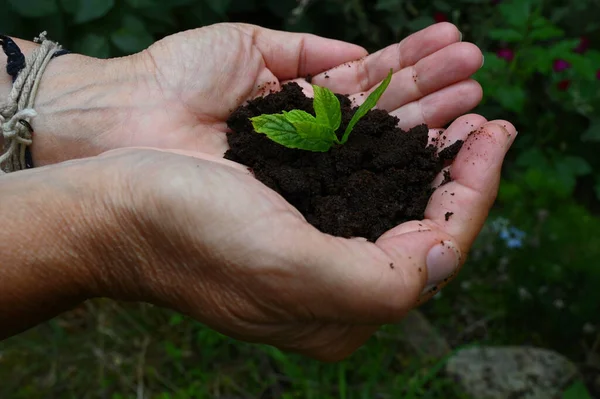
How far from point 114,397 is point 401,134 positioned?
5.63 feet

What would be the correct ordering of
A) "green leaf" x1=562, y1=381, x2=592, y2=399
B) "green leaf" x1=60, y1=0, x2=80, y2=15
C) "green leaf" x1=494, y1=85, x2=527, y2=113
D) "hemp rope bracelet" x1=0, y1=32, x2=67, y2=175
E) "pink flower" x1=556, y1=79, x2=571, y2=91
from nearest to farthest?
"hemp rope bracelet" x1=0, y1=32, x2=67, y2=175 → "green leaf" x1=562, y1=381, x2=592, y2=399 → "green leaf" x1=60, y1=0, x2=80, y2=15 → "green leaf" x1=494, y1=85, x2=527, y2=113 → "pink flower" x1=556, y1=79, x2=571, y2=91

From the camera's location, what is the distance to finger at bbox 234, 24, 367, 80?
2.49 meters

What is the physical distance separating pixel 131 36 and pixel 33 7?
1.27ft

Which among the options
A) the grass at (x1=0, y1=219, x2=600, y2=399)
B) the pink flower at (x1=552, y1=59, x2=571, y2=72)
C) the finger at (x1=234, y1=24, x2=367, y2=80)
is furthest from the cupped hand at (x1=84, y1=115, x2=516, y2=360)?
the pink flower at (x1=552, y1=59, x2=571, y2=72)

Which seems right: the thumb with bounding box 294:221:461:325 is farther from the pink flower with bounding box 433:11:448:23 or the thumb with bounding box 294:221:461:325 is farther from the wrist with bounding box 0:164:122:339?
the pink flower with bounding box 433:11:448:23

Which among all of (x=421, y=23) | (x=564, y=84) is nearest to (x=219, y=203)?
(x=421, y=23)

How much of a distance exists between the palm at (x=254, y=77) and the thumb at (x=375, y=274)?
0.76 metres

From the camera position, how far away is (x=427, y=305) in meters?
3.27

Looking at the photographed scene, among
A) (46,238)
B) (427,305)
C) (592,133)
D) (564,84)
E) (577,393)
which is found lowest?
(427,305)

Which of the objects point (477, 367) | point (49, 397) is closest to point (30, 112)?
point (49, 397)

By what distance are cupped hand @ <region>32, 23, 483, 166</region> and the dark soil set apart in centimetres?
12

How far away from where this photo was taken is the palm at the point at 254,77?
7.35 ft

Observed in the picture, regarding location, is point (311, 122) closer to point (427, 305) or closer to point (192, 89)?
point (192, 89)

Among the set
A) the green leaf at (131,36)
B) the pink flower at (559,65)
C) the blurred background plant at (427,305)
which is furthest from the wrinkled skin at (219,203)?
the pink flower at (559,65)
